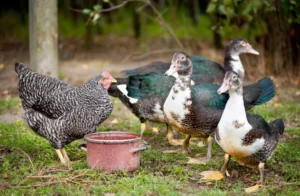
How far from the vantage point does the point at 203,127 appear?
5719mm

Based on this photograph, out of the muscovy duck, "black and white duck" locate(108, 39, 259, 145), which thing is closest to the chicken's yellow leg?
"black and white duck" locate(108, 39, 259, 145)

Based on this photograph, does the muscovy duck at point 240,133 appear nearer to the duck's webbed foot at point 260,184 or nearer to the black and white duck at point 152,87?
the duck's webbed foot at point 260,184

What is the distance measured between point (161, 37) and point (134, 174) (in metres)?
10.8

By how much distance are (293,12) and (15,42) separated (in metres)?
8.21

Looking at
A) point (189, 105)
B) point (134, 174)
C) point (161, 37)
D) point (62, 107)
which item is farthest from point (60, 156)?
point (161, 37)

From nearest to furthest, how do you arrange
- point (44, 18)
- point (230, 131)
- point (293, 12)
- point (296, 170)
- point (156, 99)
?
point (230, 131) → point (296, 170) → point (156, 99) → point (44, 18) → point (293, 12)

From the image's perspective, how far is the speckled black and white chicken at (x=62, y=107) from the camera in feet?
17.5

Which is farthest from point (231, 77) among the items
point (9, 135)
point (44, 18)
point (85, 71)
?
point (85, 71)

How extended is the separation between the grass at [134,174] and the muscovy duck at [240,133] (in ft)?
0.75

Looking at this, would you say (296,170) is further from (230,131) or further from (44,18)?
(44,18)

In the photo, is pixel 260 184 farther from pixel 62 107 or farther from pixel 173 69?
pixel 62 107

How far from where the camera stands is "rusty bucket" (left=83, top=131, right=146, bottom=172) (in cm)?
492

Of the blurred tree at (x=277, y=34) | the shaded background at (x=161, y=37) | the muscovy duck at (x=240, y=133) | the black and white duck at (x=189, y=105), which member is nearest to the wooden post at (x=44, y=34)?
the shaded background at (x=161, y=37)

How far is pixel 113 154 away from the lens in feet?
16.3
